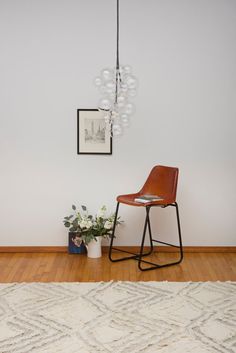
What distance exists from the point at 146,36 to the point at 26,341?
315 cm

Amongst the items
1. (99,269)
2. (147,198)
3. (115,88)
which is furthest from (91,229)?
(115,88)

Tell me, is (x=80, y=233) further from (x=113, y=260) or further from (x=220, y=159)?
(x=220, y=159)

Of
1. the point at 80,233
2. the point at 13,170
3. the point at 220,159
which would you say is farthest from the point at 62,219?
the point at 220,159

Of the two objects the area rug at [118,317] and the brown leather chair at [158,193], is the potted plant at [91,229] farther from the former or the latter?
the area rug at [118,317]

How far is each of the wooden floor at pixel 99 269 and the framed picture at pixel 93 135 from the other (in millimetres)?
1014

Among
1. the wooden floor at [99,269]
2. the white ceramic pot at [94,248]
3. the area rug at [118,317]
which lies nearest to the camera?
the area rug at [118,317]

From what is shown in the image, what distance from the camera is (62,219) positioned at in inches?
220

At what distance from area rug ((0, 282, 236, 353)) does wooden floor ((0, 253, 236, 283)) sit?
20 cm

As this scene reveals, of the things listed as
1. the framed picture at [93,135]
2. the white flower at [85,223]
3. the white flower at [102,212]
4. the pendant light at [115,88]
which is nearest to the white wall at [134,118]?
the framed picture at [93,135]

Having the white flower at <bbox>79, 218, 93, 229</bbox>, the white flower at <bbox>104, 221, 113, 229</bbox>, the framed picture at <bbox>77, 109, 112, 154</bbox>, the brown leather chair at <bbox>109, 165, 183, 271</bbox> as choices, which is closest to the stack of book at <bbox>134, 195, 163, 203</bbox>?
the brown leather chair at <bbox>109, 165, 183, 271</bbox>

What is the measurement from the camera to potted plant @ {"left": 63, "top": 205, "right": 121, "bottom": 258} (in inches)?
207

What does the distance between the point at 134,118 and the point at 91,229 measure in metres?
1.14

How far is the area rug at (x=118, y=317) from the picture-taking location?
11.2 ft

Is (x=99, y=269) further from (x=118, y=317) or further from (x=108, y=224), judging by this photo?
(x=118, y=317)
